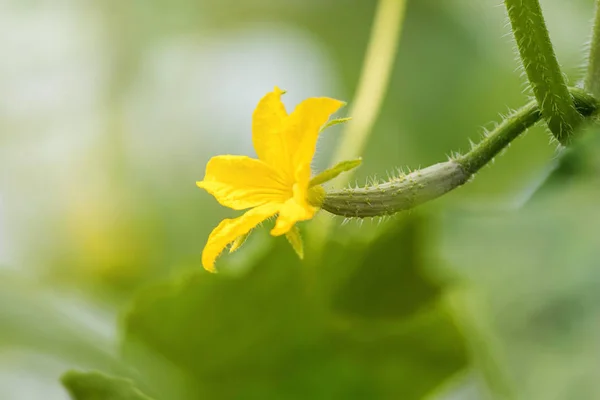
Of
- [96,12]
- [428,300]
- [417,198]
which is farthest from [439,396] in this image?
[96,12]

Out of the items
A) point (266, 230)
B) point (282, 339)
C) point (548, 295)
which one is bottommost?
point (548, 295)

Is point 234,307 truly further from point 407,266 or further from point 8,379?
point 8,379

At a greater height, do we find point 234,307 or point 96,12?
point 96,12

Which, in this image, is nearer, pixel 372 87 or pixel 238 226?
pixel 238 226

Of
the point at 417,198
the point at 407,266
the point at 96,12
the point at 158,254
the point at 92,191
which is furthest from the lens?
the point at 96,12

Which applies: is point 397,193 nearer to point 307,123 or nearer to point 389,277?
point 307,123

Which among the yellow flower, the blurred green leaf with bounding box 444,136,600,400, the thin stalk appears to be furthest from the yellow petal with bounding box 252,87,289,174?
the thin stalk

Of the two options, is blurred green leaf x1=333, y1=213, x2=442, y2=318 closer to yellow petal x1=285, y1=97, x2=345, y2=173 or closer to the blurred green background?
the blurred green background

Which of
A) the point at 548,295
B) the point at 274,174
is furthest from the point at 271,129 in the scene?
the point at 548,295

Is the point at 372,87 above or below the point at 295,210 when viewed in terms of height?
above
